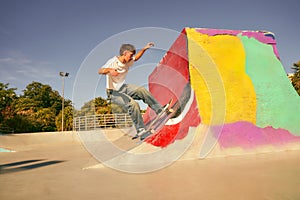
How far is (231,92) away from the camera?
5691mm

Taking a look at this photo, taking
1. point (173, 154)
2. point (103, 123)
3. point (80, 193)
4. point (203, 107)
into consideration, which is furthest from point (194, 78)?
point (103, 123)

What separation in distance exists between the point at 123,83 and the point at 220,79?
3860 mm

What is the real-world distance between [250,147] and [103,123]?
43.7ft

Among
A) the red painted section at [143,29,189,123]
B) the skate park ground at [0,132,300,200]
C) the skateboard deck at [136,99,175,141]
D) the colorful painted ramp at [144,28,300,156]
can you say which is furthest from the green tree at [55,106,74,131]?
the skateboard deck at [136,99,175,141]

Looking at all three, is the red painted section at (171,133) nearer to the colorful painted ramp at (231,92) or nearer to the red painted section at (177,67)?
the colorful painted ramp at (231,92)

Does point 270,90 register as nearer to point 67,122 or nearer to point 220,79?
point 220,79

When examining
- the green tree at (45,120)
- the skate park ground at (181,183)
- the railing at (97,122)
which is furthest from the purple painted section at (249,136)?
the green tree at (45,120)

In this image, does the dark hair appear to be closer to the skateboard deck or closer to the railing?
the skateboard deck

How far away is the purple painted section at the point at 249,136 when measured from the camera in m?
5.19

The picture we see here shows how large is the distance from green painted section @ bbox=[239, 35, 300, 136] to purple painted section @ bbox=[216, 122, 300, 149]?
0.63 feet

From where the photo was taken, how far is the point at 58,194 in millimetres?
2715

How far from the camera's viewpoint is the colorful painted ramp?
5.20m

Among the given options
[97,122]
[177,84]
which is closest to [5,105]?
[97,122]

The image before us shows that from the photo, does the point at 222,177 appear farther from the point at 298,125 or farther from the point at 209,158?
the point at 298,125
